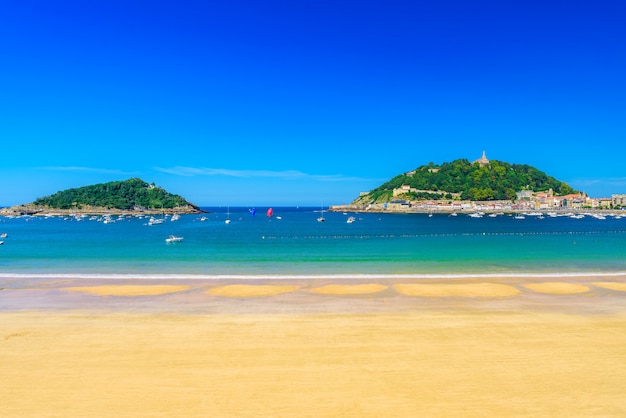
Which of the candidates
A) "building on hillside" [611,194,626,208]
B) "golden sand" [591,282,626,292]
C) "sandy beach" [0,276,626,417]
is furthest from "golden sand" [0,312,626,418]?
"building on hillside" [611,194,626,208]

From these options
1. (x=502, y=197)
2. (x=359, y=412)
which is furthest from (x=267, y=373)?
(x=502, y=197)

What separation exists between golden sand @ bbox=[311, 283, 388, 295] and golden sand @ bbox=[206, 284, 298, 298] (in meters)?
1.35

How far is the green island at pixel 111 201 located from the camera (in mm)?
155250

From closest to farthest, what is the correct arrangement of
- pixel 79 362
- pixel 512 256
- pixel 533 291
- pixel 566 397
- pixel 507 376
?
1. pixel 566 397
2. pixel 507 376
3. pixel 79 362
4. pixel 533 291
5. pixel 512 256

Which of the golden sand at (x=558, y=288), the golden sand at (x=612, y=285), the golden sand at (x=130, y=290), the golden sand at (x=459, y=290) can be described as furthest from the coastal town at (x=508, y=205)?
the golden sand at (x=130, y=290)

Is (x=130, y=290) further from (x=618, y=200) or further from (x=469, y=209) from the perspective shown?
(x=618, y=200)

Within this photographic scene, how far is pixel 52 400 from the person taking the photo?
7.35 m

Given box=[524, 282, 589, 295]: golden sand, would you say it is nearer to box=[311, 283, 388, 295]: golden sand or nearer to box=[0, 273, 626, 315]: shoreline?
box=[0, 273, 626, 315]: shoreline

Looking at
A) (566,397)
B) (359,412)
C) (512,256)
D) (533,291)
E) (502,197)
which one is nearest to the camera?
(359,412)

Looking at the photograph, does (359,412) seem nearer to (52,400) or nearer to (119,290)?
(52,400)

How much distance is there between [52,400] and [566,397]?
9.69m

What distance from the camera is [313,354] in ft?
31.4

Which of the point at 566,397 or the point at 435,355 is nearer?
the point at 566,397

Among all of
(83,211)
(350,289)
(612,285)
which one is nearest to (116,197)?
(83,211)
